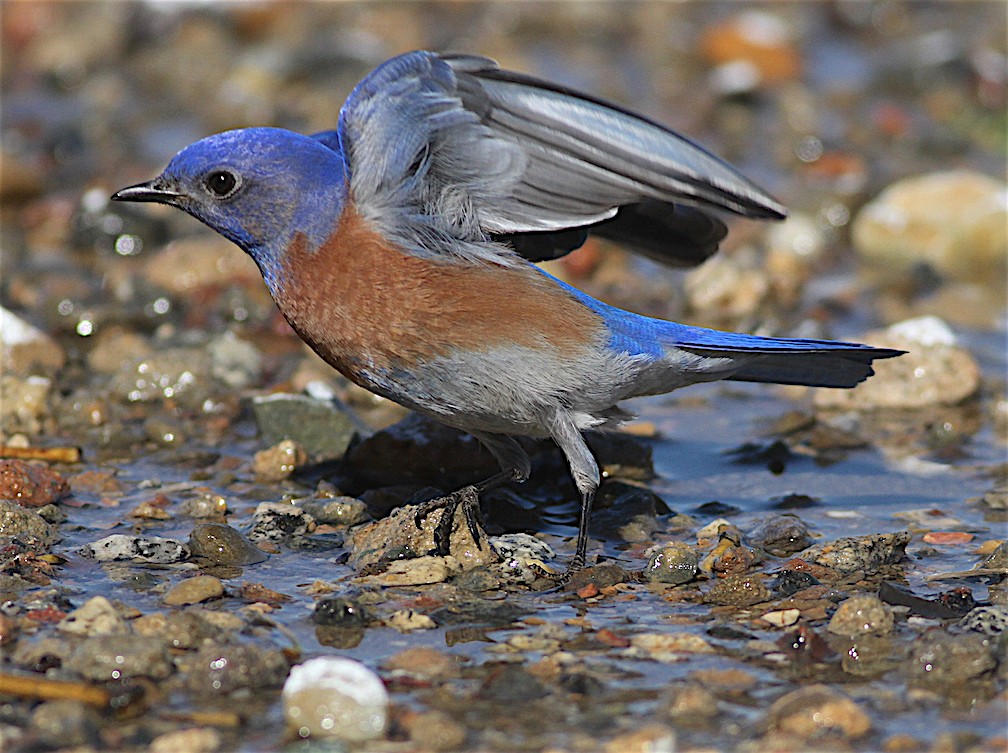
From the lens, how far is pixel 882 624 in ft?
14.3

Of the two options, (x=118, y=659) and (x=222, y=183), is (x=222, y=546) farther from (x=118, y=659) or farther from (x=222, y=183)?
(x=222, y=183)

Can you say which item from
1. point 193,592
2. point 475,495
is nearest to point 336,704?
point 193,592

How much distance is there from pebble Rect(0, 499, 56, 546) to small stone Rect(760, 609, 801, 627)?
260 centimetres

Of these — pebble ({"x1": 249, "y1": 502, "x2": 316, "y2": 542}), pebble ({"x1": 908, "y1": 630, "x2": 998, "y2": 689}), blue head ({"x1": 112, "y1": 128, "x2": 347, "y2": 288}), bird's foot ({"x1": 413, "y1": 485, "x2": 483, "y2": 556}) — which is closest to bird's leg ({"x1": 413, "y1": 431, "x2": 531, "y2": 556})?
bird's foot ({"x1": 413, "y1": 485, "x2": 483, "y2": 556})

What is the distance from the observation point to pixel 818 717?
3.73 meters

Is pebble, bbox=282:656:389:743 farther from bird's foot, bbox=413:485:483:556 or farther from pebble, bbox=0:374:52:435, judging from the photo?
pebble, bbox=0:374:52:435

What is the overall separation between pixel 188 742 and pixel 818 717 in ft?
5.53

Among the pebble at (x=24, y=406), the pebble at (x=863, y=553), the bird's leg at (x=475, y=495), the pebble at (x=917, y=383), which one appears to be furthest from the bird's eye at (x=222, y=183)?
the pebble at (x=917, y=383)

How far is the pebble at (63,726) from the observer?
11.7ft

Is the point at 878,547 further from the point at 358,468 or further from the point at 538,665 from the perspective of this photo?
the point at 358,468

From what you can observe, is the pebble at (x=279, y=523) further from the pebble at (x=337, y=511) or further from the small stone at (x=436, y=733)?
the small stone at (x=436, y=733)

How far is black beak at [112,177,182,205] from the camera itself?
205 inches

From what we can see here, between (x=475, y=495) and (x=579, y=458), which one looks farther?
(x=475, y=495)

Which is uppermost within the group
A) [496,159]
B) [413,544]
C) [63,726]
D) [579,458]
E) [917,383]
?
[496,159]
